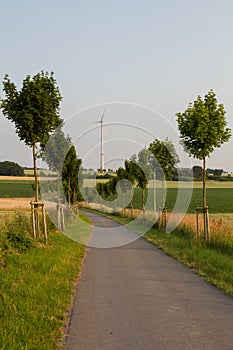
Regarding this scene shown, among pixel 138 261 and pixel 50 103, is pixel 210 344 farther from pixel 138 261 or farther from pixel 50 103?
pixel 50 103

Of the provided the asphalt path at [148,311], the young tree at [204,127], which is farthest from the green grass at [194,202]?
the asphalt path at [148,311]

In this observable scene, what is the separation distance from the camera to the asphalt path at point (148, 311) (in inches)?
225

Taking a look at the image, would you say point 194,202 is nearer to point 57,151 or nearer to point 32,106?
point 57,151

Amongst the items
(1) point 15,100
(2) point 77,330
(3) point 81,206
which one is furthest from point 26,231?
(3) point 81,206

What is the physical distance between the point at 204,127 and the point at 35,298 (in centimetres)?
1185

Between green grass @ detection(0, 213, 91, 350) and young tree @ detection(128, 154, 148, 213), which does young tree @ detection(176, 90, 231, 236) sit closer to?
green grass @ detection(0, 213, 91, 350)

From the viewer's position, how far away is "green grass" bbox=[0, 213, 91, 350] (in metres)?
5.80

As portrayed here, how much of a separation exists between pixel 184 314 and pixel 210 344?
5.02 ft

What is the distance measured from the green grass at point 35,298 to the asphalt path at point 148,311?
27 centimetres

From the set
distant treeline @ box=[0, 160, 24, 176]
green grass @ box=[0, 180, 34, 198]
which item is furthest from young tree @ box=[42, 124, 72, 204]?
distant treeline @ box=[0, 160, 24, 176]

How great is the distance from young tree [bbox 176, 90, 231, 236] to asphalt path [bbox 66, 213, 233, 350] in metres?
7.14

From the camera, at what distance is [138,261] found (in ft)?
45.4

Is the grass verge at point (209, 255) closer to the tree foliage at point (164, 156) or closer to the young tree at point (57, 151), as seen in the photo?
the tree foliage at point (164, 156)

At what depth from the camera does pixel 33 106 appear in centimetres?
1730
